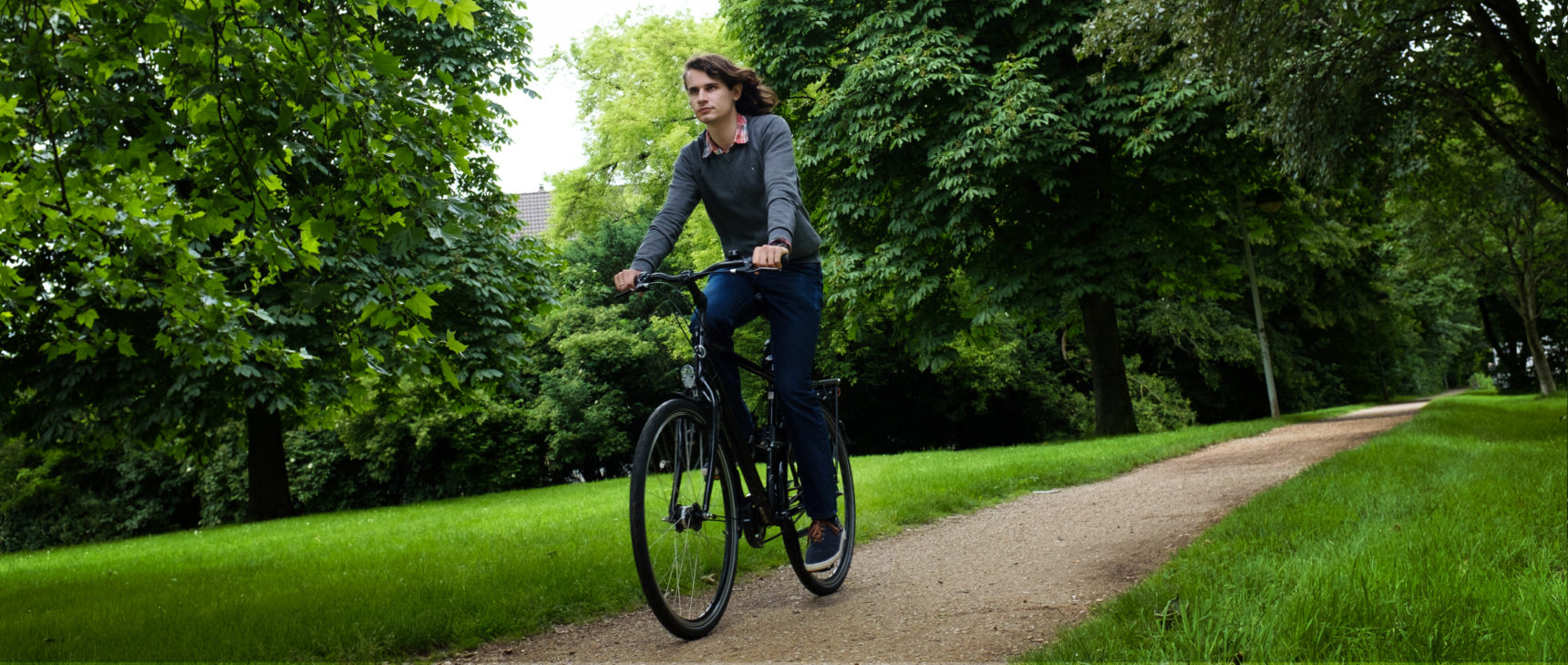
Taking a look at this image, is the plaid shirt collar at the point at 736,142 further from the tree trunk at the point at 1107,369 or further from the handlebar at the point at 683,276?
the tree trunk at the point at 1107,369

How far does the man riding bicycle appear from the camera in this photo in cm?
371

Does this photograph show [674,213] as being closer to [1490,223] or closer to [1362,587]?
[1362,587]

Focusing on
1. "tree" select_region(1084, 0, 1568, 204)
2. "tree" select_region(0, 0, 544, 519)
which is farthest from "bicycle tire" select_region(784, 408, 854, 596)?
"tree" select_region(1084, 0, 1568, 204)

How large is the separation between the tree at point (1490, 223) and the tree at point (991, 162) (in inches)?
124

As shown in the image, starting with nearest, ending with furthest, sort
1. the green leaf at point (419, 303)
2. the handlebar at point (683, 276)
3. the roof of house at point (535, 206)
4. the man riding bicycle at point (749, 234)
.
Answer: the green leaf at point (419, 303), the handlebar at point (683, 276), the man riding bicycle at point (749, 234), the roof of house at point (535, 206)

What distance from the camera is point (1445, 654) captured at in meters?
2.29

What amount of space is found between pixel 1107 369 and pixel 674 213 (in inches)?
540

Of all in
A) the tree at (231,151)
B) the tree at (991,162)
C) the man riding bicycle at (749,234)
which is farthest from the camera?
the tree at (991,162)

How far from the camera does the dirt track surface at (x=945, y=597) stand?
3.30 metres

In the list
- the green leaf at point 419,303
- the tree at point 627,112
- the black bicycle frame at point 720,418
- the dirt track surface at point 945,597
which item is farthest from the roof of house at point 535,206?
the green leaf at point 419,303

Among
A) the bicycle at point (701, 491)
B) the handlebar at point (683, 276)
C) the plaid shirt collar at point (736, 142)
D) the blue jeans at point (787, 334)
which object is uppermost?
the plaid shirt collar at point (736, 142)

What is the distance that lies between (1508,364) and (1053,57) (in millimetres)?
40542

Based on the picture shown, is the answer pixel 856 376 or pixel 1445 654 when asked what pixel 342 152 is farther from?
pixel 856 376

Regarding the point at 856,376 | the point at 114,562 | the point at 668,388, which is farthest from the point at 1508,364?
the point at 114,562
